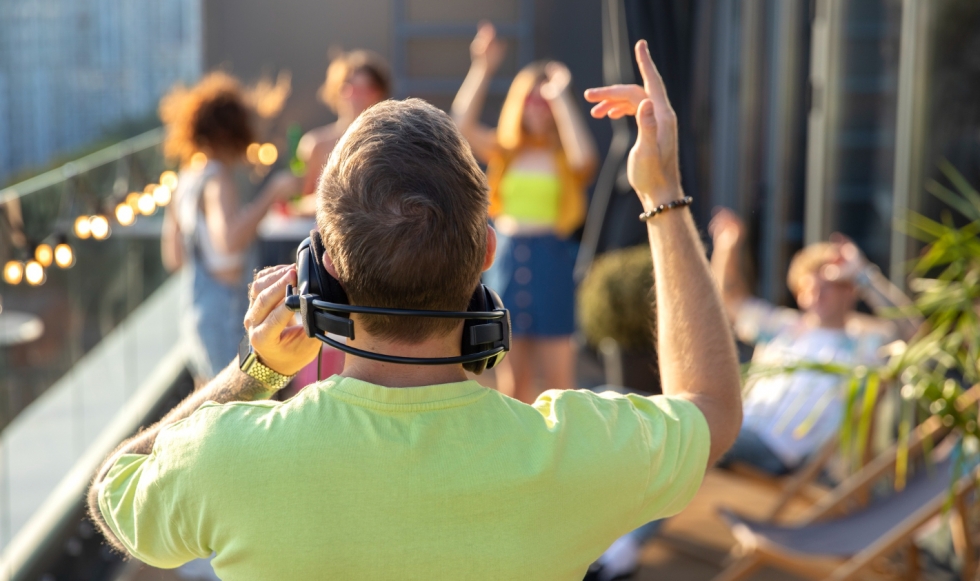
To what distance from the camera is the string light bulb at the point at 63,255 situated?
10.0ft

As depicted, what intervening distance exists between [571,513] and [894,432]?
321cm

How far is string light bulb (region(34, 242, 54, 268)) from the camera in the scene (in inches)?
114

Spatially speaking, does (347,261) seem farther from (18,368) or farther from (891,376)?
(18,368)

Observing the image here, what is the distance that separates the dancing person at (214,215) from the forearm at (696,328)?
2.48 m

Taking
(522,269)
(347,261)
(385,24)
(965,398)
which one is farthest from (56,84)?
(347,261)

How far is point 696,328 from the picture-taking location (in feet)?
3.78

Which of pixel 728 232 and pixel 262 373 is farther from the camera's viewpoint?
pixel 728 232

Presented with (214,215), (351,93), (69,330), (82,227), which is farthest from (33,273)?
(351,93)

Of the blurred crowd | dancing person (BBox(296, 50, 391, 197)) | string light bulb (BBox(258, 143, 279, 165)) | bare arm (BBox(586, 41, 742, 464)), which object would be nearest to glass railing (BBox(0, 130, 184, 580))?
the blurred crowd

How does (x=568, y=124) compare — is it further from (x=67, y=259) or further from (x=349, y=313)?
(x=349, y=313)

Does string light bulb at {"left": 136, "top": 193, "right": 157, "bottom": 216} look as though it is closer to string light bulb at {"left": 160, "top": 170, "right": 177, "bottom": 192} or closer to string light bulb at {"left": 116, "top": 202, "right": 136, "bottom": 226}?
string light bulb at {"left": 116, "top": 202, "right": 136, "bottom": 226}

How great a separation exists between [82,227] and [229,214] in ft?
1.49

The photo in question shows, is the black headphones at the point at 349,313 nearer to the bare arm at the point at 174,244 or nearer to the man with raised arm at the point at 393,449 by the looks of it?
the man with raised arm at the point at 393,449

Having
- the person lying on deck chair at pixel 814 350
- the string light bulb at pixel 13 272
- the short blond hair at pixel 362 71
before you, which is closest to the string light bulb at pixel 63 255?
the string light bulb at pixel 13 272
